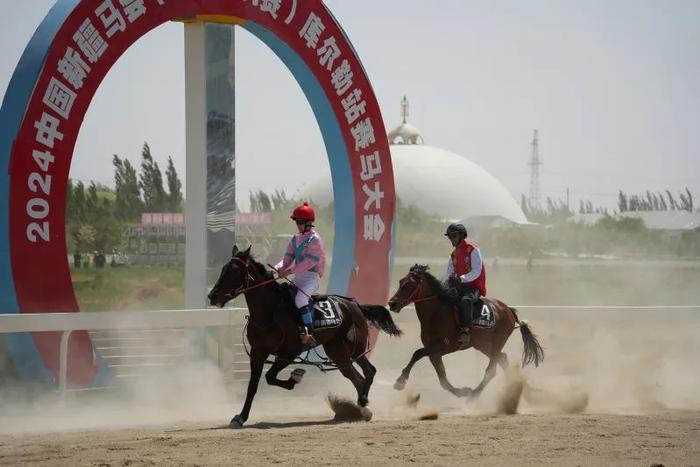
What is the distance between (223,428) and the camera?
912 centimetres

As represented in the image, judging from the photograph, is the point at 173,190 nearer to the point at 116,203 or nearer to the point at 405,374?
the point at 116,203

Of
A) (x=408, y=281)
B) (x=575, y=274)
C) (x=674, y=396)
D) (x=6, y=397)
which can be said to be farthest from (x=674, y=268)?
(x=6, y=397)

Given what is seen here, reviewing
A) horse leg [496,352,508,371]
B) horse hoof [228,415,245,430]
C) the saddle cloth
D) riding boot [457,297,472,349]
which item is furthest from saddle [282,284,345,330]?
horse leg [496,352,508,371]

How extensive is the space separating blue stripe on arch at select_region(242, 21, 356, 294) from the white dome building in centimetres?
5008

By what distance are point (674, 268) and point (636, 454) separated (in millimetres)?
33701

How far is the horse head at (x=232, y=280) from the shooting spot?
8.99m

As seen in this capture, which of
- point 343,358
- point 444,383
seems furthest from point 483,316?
point 343,358

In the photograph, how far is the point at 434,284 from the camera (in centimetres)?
1128

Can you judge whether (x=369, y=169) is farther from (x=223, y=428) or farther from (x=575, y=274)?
(x=575, y=274)

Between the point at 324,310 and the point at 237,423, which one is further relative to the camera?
the point at 324,310

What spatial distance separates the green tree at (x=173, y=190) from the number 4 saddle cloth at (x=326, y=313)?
110ft

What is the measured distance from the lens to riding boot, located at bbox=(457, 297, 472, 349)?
1141 centimetres

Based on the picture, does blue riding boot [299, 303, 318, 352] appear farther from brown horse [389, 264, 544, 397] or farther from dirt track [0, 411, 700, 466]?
brown horse [389, 264, 544, 397]

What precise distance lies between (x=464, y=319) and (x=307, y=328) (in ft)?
8.07
